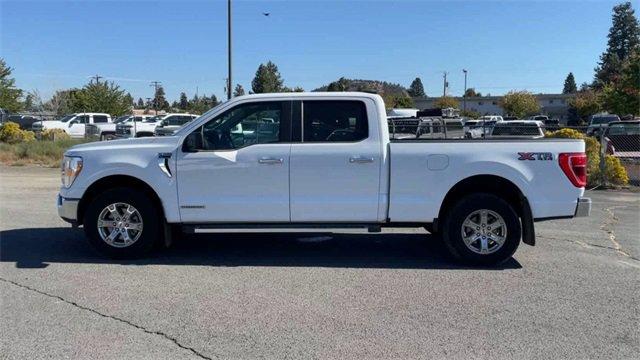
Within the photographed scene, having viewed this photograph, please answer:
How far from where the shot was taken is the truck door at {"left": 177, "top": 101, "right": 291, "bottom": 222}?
6.49m

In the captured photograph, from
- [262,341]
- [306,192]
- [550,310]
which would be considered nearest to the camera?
[262,341]

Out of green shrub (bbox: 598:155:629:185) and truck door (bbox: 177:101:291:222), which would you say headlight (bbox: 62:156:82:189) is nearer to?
truck door (bbox: 177:101:291:222)

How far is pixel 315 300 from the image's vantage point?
5355 mm

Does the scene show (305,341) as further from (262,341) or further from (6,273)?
(6,273)

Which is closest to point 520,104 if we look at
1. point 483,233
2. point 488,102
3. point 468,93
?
point 488,102

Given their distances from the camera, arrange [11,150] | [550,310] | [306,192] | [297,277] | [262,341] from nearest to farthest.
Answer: [262,341] < [550,310] < [297,277] < [306,192] < [11,150]

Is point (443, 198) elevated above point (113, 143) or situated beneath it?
situated beneath

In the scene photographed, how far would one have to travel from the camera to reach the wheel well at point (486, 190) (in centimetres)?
658

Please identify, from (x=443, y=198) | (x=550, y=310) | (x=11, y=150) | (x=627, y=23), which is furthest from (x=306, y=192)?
(x=627, y=23)

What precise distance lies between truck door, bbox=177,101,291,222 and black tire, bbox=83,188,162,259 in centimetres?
38

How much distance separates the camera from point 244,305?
17.1ft

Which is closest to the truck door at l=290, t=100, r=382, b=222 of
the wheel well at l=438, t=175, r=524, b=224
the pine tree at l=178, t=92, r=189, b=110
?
the wheel well at l=438, t=175, r=524, b=224

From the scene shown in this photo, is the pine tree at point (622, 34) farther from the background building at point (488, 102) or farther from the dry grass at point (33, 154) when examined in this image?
the dry grass at point (33, 154)

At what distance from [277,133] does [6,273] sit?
3221 millimetres
